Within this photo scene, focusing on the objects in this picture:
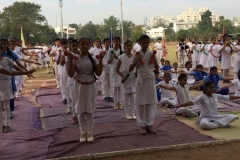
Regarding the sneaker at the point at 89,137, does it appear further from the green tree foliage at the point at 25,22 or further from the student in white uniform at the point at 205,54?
the green tree foliage at the point at 25,22

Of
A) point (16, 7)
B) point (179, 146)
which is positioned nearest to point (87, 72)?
point (179, 146)

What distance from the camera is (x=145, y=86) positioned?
5.55m

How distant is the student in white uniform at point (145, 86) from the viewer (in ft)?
17.9

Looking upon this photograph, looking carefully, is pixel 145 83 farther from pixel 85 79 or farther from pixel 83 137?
pixel 83 137

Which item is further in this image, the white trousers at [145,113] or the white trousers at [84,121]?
the white trousers at [145,113]

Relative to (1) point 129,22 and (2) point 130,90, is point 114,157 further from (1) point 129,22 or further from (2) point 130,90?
(1) point 129,22

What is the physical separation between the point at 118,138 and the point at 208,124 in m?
1.64

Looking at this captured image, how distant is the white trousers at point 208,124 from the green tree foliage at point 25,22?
4151 centimetres

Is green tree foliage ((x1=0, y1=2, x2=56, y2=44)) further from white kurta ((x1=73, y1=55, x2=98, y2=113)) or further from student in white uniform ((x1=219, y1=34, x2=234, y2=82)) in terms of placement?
Answer: white kurta ((x1=73, y1=55, x2=98, y2=113))

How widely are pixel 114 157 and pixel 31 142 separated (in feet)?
5.31

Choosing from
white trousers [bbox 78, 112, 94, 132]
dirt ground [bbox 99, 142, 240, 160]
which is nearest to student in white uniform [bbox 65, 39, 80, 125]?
white trousers [bbox 78, 112, 94, 132]

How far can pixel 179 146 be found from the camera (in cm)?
478

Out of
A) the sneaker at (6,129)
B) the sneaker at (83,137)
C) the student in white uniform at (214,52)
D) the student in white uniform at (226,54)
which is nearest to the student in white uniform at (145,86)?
the sneaker at (83,137)

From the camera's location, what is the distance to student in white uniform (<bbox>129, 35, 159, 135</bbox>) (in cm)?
547
